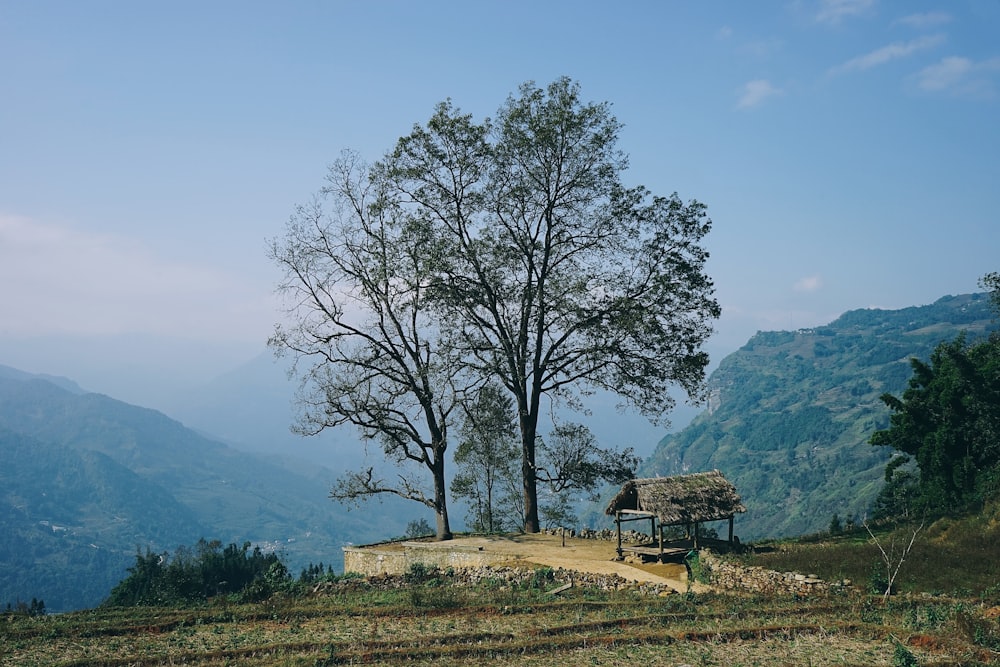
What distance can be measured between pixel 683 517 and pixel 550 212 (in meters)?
11.9

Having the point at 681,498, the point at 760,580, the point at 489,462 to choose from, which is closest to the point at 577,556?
the point at 681,498

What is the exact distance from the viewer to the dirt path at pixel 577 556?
2100 cm

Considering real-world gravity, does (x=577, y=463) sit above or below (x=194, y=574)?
above

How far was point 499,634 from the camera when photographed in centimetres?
1419

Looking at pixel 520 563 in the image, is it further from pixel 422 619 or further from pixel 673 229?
pixel 673 229

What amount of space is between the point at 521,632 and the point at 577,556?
10.3 meters

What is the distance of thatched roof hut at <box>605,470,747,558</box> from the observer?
2272 cm

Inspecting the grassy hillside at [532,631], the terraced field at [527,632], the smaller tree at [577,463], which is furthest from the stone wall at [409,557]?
the smaller tree at [577,463]

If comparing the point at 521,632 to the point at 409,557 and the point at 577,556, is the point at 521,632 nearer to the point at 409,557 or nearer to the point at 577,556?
the point at 577,556

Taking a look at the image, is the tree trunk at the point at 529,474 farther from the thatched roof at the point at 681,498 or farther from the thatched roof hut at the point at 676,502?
the thatched roof at the point at 681,498

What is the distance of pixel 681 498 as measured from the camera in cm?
2322

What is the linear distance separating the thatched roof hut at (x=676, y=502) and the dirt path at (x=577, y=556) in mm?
959

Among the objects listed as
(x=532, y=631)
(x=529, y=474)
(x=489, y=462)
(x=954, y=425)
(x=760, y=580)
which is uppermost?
(x=489, y=462)

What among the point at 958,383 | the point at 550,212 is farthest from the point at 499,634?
the point at 958,383
